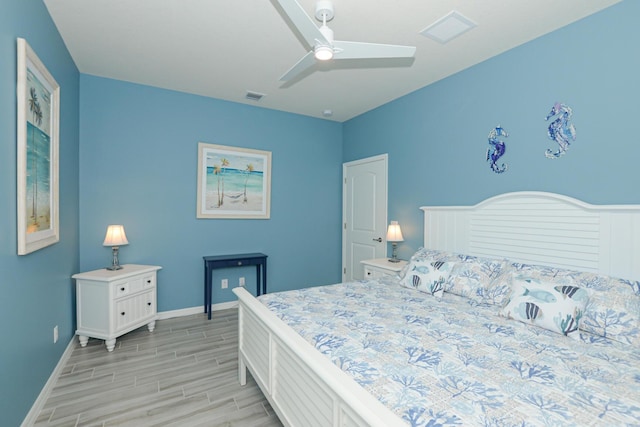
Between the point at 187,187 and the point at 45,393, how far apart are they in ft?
7.44

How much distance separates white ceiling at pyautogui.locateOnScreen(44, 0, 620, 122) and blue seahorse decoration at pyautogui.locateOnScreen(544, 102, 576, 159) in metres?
0.61

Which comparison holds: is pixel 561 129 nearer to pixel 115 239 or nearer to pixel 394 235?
pixel 394 235

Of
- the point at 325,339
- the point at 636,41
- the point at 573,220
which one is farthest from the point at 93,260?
the point at 636,41

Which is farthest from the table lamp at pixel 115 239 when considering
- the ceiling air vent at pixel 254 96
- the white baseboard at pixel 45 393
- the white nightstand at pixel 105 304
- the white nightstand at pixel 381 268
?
the white nightstand at pixel 381 268

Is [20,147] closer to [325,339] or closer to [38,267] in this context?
[38,267]

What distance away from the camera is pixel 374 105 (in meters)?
4.06

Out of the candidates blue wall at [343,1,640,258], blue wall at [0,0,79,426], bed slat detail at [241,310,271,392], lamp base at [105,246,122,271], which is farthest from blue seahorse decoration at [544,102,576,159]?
lamp base at [105,246,122,271]

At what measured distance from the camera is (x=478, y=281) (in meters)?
2.35

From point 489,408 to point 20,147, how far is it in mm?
2444

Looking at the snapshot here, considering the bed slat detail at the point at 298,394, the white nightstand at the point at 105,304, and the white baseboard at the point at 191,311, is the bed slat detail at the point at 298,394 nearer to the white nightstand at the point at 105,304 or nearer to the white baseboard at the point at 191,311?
the white nightstand at the point at 105,304

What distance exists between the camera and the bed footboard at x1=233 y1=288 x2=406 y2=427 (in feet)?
3.46

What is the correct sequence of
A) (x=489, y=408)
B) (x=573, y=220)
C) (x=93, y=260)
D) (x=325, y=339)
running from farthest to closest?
1. (x=93, y=260)
2. (x=573, y=220)
3. (x=325, y=339)
4. (x=489, y=408)

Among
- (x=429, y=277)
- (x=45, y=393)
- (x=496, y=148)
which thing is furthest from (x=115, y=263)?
(x=496, y=148)

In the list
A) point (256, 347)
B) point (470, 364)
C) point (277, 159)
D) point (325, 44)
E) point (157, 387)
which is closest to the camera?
point (470, 364)
